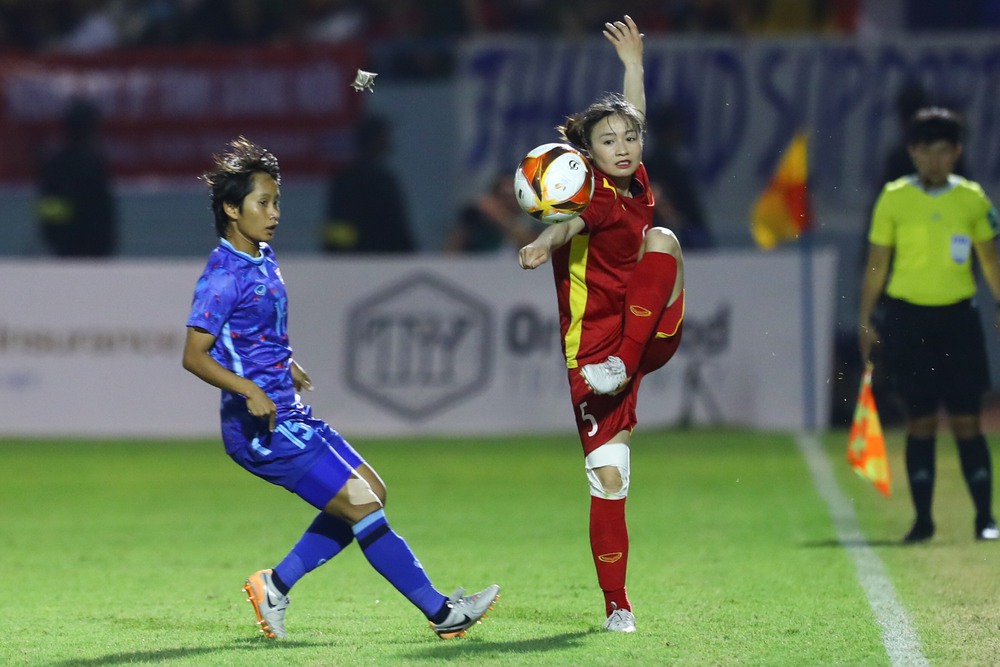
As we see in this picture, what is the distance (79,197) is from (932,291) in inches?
378

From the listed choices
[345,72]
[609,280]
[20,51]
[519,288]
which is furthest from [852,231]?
[609,280]

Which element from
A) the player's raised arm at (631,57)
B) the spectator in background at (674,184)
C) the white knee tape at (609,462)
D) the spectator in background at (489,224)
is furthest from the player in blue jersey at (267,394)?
the spectator in background at (489,224)

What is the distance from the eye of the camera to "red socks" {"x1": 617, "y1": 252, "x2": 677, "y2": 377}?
5.99 m

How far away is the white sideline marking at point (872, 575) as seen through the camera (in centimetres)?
570

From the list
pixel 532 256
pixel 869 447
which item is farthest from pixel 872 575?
pixel 532 256

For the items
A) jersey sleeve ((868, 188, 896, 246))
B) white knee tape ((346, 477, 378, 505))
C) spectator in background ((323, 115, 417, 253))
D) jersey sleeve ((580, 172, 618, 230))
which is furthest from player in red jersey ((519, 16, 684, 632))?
spectator in background ((323, 115, 417, 253))

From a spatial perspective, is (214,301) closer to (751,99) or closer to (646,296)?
(646,296)

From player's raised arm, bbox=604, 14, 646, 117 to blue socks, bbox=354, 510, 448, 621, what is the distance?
1831 mm

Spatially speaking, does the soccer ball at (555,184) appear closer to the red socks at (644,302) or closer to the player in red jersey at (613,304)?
the player in red jersey at (613,304)

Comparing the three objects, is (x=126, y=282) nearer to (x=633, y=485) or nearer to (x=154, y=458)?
(x=154, y=458)

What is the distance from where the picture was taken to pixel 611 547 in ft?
19.6

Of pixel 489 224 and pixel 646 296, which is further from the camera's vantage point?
pixel 489 224

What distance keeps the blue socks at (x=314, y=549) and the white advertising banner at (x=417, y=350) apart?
7.77 metres

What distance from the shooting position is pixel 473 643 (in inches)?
229
